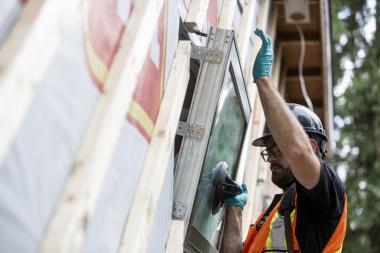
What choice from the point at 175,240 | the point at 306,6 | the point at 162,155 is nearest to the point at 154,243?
the point at 175,240

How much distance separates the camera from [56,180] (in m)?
1.82

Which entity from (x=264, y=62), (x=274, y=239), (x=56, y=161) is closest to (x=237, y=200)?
(x=274, y=239)

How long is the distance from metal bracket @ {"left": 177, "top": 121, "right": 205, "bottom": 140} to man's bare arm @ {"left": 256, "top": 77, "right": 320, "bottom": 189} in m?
0.38

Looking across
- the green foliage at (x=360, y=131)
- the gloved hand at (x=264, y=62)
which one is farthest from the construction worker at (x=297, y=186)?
the green foliage at (x=360, y=131)

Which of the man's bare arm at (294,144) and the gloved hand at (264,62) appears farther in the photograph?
the gloved hand at (264,62)

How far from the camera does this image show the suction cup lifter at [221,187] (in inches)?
140

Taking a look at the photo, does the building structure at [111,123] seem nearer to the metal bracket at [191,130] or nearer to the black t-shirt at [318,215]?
the metal bracket at [191,130]

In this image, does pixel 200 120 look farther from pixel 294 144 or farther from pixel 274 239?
pixel 274 239

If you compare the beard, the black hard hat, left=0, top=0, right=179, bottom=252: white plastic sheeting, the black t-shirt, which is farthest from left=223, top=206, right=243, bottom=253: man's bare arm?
left=0, top=0, right=179, bottom=252: white plastic sheeting

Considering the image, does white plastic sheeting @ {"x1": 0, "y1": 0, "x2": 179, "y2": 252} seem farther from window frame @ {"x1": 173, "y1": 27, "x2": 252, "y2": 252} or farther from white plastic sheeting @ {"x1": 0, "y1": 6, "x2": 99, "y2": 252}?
window frame @ {"x1": 173, "y1": 27, "x2": 252, "y2": 252}

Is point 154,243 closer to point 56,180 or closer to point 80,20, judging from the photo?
point 56,180

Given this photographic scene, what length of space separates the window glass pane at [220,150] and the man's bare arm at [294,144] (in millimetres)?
429

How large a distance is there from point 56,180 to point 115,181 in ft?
1.41

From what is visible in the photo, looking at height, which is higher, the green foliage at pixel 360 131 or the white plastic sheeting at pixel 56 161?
the green foliage at pixel 360 131
